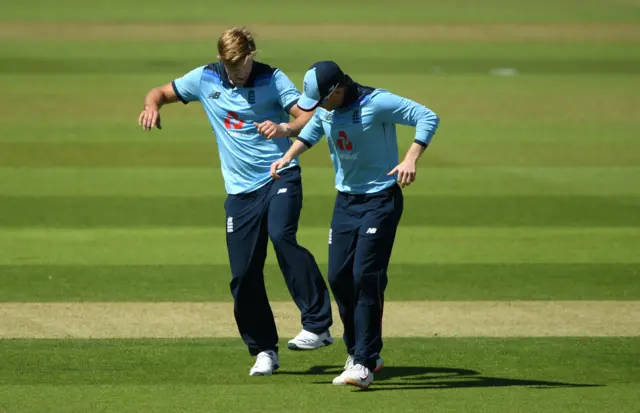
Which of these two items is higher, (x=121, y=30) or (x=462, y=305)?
(x=121, y=30)

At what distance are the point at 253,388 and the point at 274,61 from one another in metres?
18.5

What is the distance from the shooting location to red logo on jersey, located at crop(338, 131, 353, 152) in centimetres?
807

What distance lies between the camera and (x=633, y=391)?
7.83m

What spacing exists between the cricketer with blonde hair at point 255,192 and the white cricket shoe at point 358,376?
0.67 m

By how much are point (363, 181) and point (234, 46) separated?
44.1 inches

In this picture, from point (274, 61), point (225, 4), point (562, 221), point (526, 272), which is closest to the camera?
point (526, 272)

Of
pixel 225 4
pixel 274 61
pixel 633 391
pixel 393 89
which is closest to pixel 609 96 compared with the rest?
pixel 393 89

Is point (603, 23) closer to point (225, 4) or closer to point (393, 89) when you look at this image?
point (225, 4)

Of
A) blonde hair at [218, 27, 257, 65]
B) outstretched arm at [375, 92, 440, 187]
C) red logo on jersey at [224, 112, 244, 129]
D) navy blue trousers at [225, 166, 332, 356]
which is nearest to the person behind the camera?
outstretched arm at [375, 92, 440, 187]

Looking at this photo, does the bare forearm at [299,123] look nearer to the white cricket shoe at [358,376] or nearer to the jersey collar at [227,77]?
the jersey collar at [227,77]

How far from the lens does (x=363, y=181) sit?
812 cm

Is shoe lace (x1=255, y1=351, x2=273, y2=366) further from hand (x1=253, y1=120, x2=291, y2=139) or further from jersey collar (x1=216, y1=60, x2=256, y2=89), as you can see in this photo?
jersey collar (x1=216, y1=60, x2=256, y2=89)

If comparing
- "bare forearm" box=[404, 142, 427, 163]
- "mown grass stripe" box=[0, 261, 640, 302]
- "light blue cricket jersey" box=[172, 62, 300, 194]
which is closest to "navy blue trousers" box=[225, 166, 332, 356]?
"light blue cricket jersey" box=[172, 62, 300, 194]

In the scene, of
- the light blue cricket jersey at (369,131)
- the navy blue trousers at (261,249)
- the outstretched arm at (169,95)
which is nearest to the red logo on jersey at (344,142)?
the light blue cricket jersey at (369,131)
